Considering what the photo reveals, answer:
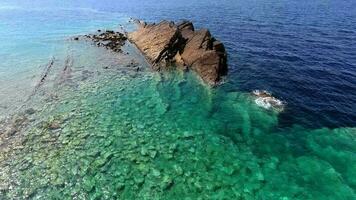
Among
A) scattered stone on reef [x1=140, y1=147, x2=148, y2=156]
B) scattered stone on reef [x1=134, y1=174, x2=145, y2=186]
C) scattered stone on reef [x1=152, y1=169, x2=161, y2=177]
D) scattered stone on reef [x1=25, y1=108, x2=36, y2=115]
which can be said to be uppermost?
scattered stone on reef [x1=25, y1=108, x2=36, y2=115]

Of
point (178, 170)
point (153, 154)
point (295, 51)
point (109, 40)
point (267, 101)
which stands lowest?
point (178, 170)

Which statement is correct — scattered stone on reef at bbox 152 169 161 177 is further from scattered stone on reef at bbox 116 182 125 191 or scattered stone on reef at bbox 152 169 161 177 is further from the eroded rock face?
the eroded rock face

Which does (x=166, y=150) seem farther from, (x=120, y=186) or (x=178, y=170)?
(x=120, y=186)

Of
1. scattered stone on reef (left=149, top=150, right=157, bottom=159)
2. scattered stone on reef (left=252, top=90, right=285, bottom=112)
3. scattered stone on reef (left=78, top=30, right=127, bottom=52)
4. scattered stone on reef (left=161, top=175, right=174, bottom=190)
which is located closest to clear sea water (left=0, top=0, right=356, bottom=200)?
scattered stone on reef (left=161, top=175, right=174, bottom=190)

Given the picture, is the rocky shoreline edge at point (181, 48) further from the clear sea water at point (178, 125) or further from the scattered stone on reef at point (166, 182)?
the scattered stone on reef at point (166, 182)

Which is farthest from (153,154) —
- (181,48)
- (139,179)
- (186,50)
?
(181,48)

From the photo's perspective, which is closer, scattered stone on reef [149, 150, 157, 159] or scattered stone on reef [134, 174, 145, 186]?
scattered stone on reef [134, 174, 145, 186]

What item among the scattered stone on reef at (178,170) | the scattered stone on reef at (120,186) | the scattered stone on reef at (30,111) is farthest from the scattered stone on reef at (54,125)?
the scattered stone on reef at (178,170)

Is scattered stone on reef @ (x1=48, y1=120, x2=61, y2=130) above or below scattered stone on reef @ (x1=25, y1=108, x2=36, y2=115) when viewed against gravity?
below
